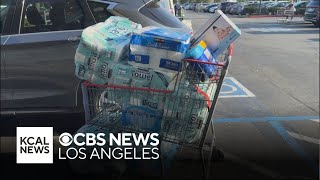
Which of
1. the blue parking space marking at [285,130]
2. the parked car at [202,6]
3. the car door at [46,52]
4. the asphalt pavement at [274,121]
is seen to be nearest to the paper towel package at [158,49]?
the asphalt pavement at [274,121]

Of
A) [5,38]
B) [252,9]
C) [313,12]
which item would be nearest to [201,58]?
[5,38]

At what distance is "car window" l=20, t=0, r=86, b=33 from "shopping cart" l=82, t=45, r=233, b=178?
1.61 metres

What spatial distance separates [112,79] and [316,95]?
486cm

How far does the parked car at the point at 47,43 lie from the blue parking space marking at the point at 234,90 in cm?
276

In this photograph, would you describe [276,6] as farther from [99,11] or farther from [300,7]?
[99,11]

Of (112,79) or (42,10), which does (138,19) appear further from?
(112,79)

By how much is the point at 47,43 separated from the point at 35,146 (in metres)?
1.17

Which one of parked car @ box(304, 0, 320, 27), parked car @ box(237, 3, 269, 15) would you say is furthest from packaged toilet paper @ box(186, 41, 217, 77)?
parked car @ box(237, 3, 269, 15)

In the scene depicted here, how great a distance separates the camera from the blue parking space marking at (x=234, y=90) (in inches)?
270

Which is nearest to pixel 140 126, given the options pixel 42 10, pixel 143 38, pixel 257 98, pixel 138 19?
pixel 143 38

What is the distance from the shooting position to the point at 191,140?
2.99 m

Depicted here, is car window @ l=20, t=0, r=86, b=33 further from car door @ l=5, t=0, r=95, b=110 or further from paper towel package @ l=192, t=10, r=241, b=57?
paper towel package @ l=192, t=10, r=241, b=57

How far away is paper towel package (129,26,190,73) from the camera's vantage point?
8.82 ft

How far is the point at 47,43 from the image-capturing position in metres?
4.30
